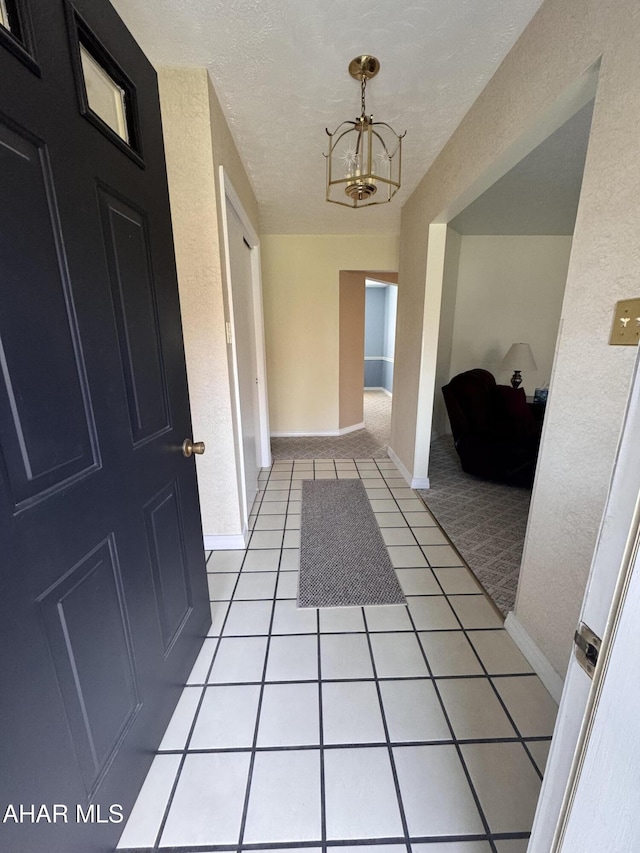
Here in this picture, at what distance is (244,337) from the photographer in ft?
8.53

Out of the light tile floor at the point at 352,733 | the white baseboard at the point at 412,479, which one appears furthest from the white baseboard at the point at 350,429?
the light tile floor at the point at 352,733

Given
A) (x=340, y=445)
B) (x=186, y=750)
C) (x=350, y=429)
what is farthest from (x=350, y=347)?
(x=186, y=750)

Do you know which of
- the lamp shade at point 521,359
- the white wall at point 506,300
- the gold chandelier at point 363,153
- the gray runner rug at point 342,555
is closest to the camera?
the gold chandelier at point 363,153

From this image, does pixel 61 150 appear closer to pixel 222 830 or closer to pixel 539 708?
pixel 222 830

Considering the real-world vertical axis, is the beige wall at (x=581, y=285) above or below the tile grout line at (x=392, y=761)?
above

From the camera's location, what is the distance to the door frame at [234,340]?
1865 mm

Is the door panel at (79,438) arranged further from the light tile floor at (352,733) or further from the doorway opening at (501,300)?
the doorway opening at (501,300)

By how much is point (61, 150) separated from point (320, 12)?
4.29 feet

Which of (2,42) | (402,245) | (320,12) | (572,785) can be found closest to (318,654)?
(572,785)

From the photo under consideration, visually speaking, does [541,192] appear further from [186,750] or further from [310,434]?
[186,750]

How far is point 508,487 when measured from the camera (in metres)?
3.04

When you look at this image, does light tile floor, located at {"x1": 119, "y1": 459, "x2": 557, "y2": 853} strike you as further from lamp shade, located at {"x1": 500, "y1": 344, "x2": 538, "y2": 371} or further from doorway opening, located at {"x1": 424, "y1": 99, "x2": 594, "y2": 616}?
lamp shade, located at {"x1": 500, "y1": 344, "x2": 538, "y2": 371}

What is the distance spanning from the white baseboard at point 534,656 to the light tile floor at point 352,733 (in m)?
0.03

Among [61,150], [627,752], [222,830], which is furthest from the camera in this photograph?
[222,830]
